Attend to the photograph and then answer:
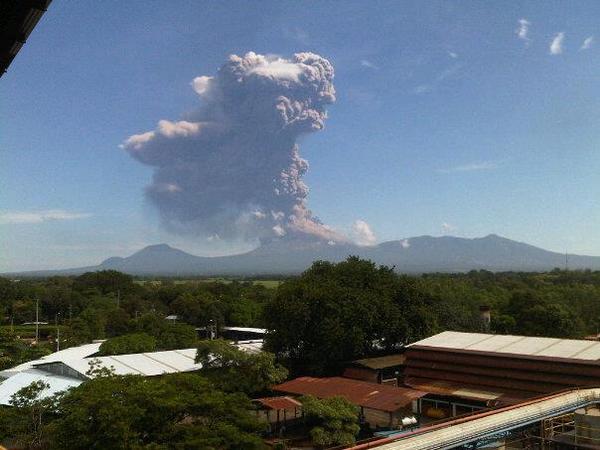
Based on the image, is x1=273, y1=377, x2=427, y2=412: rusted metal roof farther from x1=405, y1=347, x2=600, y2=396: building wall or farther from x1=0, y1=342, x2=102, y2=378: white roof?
x1=0, y1=342, x2=102, y2=378: white roof

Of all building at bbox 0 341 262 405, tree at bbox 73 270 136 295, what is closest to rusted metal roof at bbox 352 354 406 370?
building at bbox 0 341 262 405

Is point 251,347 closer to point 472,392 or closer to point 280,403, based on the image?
point 280,403

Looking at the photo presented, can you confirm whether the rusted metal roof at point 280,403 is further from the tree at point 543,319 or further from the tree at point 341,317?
the tree at point 543,319

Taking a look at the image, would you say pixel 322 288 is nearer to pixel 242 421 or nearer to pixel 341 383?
pixel 341 383

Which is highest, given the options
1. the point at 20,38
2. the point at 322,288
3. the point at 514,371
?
the point at 20,38

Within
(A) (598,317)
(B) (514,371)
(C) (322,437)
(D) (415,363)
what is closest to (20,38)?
(C) (322,437)

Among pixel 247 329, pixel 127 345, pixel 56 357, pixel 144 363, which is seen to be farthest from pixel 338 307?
pixel 247 329

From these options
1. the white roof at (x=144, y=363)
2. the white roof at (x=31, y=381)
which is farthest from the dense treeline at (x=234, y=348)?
the white roof at (x=31, y=381)
